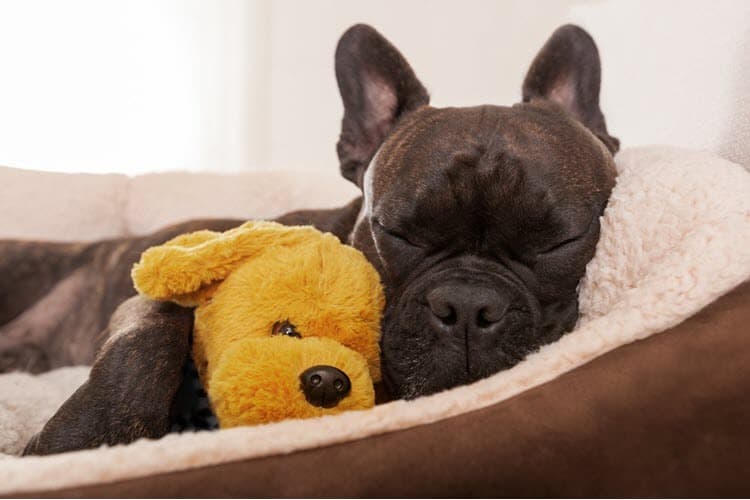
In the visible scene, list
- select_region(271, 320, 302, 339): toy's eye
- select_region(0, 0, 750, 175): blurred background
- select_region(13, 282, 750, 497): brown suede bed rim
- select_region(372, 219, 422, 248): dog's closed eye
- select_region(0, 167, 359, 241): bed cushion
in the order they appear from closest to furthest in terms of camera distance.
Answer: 1. select_region(13, 282, 750, 497): brown suede bed rim
2. select_region(271, 320, 302, 339): toy's eye
3. select_region(372, 219, 422, 248): dog's closed eye
4. select_region(0, 167, 359, 241): bed cushion
5. select_region(0, 0, 750, 175): blurred background

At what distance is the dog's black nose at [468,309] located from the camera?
53.2 inches

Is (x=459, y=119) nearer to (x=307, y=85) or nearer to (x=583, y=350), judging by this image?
(x=583, y=350)

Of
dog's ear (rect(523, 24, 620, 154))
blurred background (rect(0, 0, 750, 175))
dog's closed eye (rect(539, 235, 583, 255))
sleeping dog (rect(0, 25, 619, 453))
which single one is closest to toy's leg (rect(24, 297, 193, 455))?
sleeping dog (rect(0, 25, 619, 453))

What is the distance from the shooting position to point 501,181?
1.51m

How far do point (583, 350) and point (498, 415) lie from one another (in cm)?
19

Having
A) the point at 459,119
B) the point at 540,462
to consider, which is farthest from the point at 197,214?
the point at 540,462

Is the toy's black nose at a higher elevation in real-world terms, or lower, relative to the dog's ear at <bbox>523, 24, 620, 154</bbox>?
lower

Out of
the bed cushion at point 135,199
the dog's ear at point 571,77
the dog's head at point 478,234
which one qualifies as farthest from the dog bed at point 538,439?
the bed cushion at point 135,199

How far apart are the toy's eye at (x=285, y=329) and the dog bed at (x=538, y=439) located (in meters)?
0.33

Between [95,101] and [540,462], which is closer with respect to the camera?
[540,462]

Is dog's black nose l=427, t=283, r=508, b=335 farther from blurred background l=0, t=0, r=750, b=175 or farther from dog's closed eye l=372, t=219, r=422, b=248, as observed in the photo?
blurred background l=0, t=0, r=750, b=175

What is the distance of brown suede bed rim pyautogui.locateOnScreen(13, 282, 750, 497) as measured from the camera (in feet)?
2.76

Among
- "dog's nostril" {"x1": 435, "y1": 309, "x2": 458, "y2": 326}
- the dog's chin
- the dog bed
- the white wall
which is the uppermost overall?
the dog bed

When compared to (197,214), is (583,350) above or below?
above
